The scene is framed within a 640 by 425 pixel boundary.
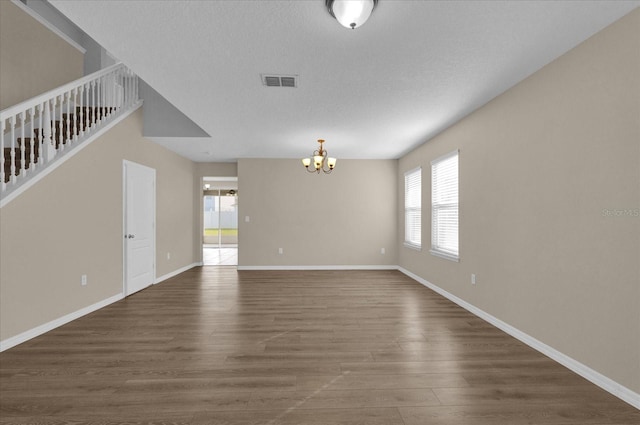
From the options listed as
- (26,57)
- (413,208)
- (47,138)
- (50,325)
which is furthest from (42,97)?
(413,208)

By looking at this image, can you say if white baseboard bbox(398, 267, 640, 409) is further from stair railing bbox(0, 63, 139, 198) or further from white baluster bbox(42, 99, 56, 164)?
white baluster bbox(42, 99, 56, 164)

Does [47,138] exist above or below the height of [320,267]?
above

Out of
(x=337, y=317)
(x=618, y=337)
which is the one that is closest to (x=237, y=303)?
(x=337, y=317)

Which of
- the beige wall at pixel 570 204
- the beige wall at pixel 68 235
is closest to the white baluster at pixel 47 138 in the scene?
the beige wall at pixel 68 235

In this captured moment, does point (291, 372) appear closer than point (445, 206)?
Yes

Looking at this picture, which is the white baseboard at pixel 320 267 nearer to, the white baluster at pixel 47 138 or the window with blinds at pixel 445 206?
the window with blinds at pixel 445 206

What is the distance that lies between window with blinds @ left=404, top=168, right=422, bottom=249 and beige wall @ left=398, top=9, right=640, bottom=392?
83.6 inches

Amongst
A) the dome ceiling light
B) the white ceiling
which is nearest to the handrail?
the white ceiling

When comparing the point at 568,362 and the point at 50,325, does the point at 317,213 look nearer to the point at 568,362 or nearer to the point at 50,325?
the point at 50,325

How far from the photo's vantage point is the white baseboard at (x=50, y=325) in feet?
9.59

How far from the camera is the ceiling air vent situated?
3076 millimetres

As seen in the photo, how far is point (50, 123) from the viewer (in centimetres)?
352

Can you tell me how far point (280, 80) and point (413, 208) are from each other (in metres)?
4.21

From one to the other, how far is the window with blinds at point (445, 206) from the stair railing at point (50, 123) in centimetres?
507
